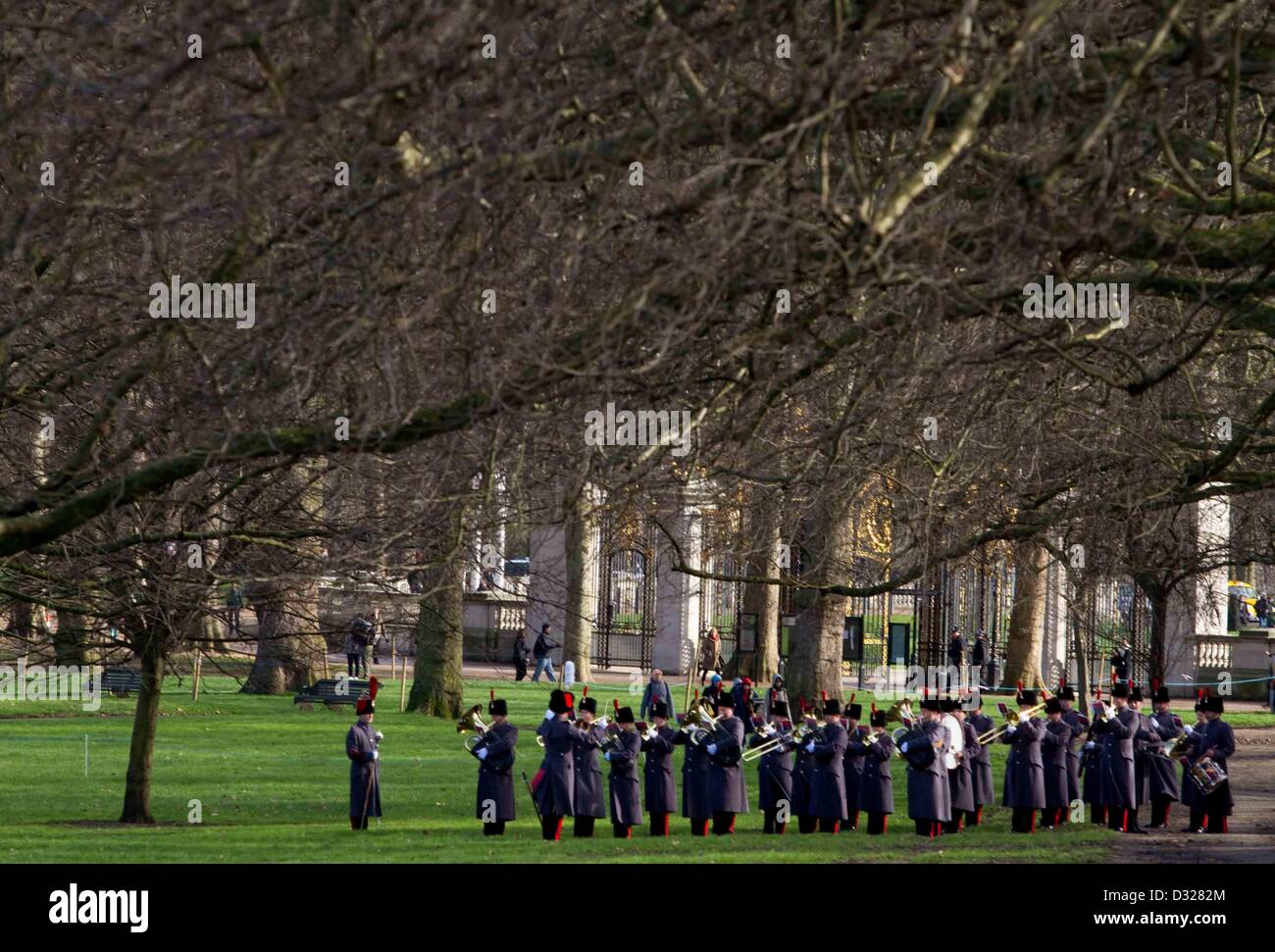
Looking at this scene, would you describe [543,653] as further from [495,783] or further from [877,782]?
[495,783]

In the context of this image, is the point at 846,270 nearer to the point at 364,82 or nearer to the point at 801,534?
the point at 364,82

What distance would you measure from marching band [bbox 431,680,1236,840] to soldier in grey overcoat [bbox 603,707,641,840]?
0.8 inches

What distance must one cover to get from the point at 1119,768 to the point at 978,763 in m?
1.65

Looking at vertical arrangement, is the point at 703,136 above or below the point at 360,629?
above

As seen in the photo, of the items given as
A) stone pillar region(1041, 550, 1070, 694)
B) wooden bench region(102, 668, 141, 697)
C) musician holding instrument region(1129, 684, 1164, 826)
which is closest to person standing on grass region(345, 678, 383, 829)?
musician holding instrument region(1129, 684, 1164, 826)

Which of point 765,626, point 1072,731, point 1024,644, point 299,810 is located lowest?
point 299,810

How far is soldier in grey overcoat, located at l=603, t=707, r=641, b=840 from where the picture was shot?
20.8 metres

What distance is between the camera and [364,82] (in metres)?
8.59

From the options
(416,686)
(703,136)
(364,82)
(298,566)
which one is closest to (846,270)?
(703,136)

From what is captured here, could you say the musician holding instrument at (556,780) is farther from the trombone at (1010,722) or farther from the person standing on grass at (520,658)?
the person standing on grass at (520,658)

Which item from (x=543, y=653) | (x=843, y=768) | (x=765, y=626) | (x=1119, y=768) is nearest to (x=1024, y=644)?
(x=765, y=626)

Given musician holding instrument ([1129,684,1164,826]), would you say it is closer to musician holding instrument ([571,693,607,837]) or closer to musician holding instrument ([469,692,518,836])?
musician holding instrument ([571,693,607,837])

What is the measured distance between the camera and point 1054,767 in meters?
22.4

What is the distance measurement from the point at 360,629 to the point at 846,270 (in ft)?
32.7
